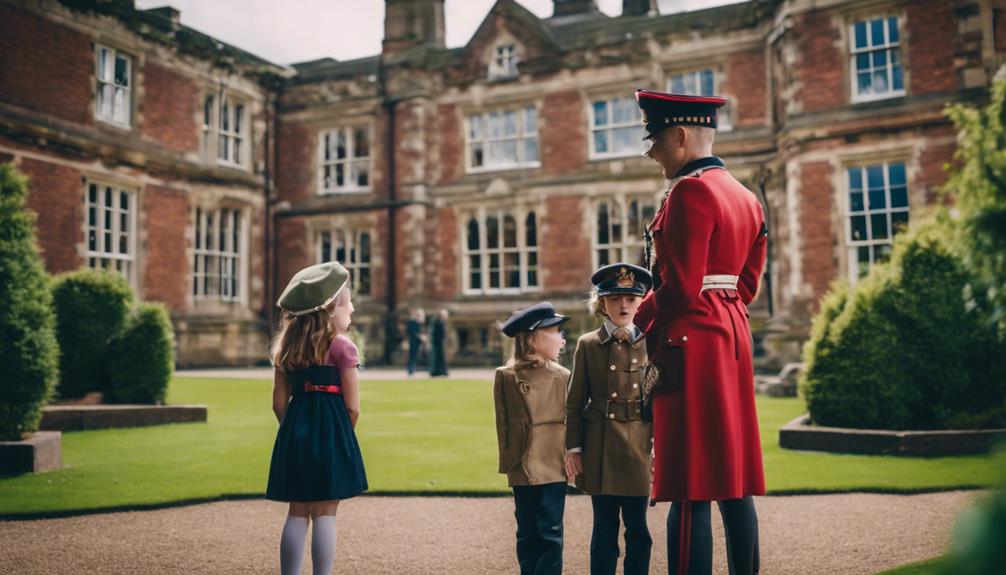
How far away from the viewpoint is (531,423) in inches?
147

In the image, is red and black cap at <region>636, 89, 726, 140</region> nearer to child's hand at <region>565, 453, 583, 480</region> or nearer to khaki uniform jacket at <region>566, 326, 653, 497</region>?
khaki uniform jacket at <region>566, 326, 653, 497</region>

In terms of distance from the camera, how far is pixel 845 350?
7.58 meters

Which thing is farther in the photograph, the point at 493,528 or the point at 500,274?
the point at 500,274

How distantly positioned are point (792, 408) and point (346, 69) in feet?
61.5

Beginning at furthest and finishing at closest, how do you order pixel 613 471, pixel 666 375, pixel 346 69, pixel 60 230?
pixel 346 69 < pixel 60 230 < pixel 613 471 < pixel 666 375

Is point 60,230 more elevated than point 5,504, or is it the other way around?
point 60,230

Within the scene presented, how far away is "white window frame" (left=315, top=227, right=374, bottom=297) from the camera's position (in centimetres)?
2302

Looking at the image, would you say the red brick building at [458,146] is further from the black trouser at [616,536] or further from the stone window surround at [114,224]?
the black trouser at [616,536]

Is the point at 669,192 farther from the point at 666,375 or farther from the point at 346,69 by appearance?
the point at 346,69

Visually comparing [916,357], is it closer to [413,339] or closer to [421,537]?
[421,537]

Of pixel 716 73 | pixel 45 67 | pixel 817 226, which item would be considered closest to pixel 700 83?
pixel 716 73

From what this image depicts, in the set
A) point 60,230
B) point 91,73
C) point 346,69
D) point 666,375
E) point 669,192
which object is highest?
point 346,69

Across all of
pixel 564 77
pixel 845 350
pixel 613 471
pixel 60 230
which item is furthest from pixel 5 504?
pixel 564 77

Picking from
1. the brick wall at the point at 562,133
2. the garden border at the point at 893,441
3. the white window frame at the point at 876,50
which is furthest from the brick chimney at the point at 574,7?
the garden border at the point at 893,441
